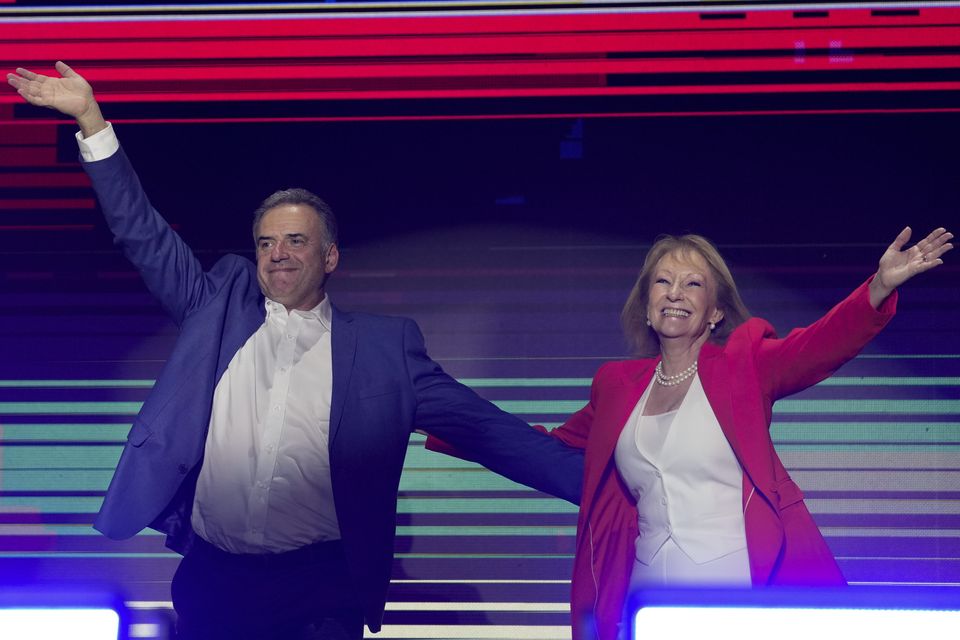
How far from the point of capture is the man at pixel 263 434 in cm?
250

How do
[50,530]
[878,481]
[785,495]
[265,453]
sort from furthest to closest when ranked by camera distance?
[50,530]
[878,481]
[265,453]
[785,495]

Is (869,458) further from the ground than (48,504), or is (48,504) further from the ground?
(869,458)

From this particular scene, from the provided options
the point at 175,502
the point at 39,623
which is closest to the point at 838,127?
the point at 175,502

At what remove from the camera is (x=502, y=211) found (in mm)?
3662

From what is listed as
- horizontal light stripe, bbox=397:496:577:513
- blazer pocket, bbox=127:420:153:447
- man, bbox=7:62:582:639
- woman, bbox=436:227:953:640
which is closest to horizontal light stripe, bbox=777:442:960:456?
horizontal light stripe, bbox=397:496:577:513

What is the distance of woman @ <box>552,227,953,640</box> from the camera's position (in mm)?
2373

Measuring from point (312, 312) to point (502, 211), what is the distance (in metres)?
1.07

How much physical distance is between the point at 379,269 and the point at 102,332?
3.25ft

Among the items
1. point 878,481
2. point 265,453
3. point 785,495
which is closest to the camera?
point 785,495

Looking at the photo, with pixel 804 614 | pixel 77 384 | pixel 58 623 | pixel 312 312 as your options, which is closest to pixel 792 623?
pixel 804 614

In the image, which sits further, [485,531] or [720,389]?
[485,531]

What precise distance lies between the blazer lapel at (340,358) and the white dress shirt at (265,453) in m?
0.04

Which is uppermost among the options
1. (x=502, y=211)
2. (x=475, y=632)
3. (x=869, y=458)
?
(x=502, y=211)

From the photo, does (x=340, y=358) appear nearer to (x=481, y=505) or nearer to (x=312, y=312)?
(x=312, y=312)
